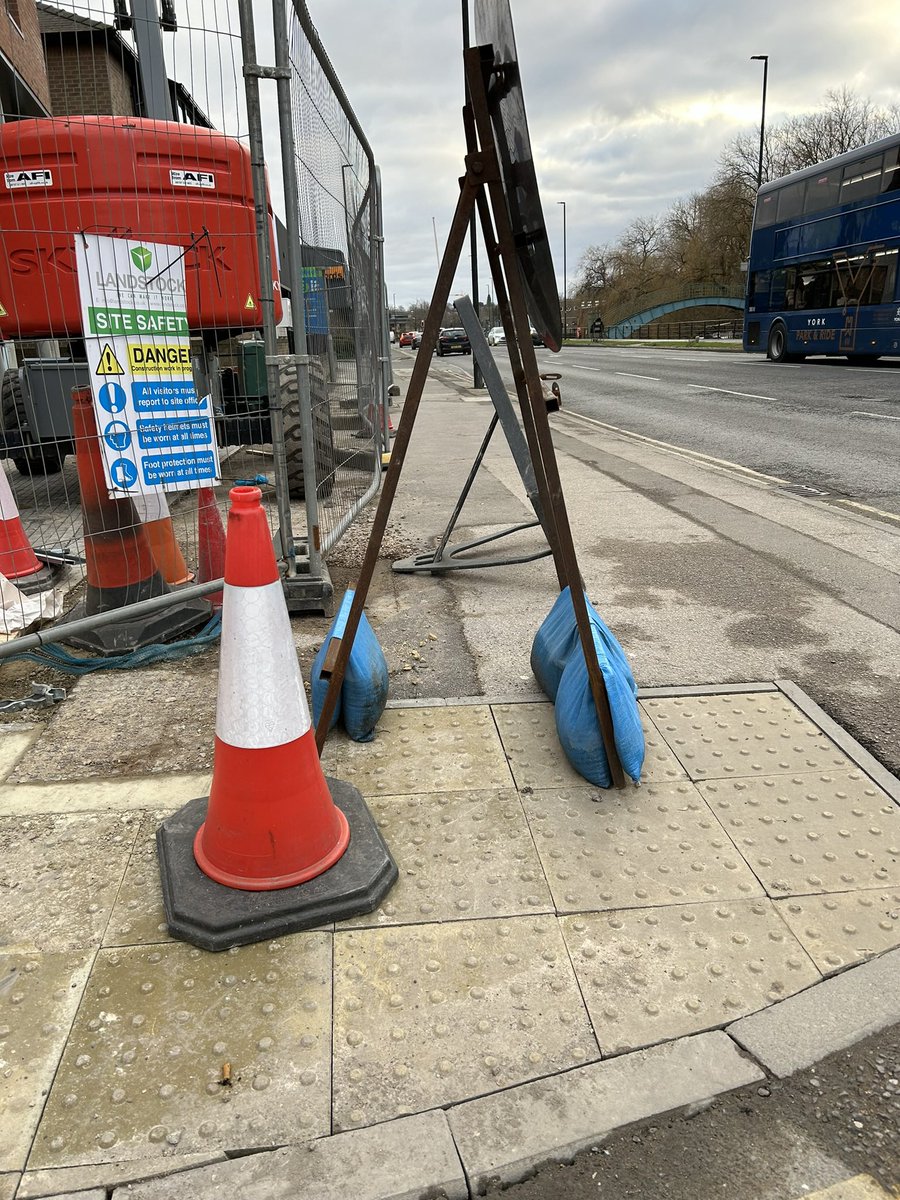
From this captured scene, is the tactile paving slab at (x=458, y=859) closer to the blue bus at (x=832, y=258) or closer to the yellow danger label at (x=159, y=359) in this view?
the yellow danger label at (x=159, y=359)

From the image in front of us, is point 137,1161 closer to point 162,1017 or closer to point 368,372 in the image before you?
point 162,1017

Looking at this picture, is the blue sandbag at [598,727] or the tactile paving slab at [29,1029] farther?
the blue sandbag at [598,727]

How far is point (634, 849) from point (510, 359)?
1658 millimetres

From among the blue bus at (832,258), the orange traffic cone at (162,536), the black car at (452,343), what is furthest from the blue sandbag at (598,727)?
the black car at (452,343)

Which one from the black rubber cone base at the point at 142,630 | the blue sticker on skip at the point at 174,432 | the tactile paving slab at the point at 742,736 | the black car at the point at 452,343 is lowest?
the tactile paving slab at the point at 742,736

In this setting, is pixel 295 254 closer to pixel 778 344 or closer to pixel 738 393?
pixel 738 393

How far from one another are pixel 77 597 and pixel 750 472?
706cm

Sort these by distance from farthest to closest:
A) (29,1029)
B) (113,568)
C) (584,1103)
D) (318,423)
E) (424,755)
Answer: (318,423) → (113,568) → (424,755) → (29,1029) → (584,1103)

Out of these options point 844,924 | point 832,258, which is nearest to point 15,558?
point 844,924

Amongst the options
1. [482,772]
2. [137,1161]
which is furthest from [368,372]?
[137,1161]

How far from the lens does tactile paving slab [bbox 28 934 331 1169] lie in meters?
1.66

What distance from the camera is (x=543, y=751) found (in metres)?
3.07

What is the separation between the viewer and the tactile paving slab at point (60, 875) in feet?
7.21

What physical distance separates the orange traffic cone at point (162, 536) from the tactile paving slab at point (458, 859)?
8.10 feet
